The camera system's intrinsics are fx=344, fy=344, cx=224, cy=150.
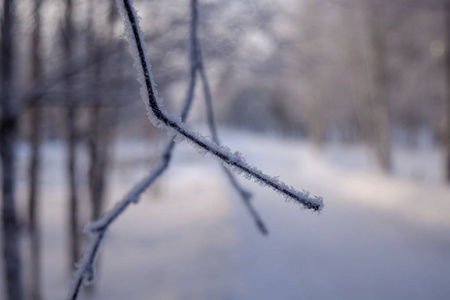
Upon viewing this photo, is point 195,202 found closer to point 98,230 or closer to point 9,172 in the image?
point 9,172

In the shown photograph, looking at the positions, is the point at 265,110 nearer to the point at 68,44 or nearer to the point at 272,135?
the point at 272,135

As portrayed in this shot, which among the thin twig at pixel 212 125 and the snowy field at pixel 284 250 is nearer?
the thin twig at pixel 212 125

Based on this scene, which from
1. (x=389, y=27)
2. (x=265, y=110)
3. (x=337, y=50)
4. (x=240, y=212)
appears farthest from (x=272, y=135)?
(x=240, y=212)

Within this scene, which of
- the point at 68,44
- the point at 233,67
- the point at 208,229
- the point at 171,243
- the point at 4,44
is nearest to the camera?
the point at 4,44

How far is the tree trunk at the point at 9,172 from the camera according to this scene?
306 cm

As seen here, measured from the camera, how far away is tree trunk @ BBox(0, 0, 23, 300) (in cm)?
306

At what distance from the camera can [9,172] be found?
3.10 metres

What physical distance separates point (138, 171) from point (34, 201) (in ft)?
47.5

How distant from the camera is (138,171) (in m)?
19.6

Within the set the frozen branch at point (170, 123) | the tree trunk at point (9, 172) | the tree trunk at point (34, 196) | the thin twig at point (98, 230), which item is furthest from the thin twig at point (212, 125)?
the tree trunk at point (34, 196)

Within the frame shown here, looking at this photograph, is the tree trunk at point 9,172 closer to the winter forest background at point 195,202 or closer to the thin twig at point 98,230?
the winter forest background at point 195,202

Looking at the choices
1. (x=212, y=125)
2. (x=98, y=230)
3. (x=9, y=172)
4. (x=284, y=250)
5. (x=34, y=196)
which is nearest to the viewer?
(x=98, y=230)

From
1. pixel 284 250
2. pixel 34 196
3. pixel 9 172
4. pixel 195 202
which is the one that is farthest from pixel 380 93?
pixel 9 172

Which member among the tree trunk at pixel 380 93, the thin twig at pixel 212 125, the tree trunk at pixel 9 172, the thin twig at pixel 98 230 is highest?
the tree trunk at pixel 380 93
